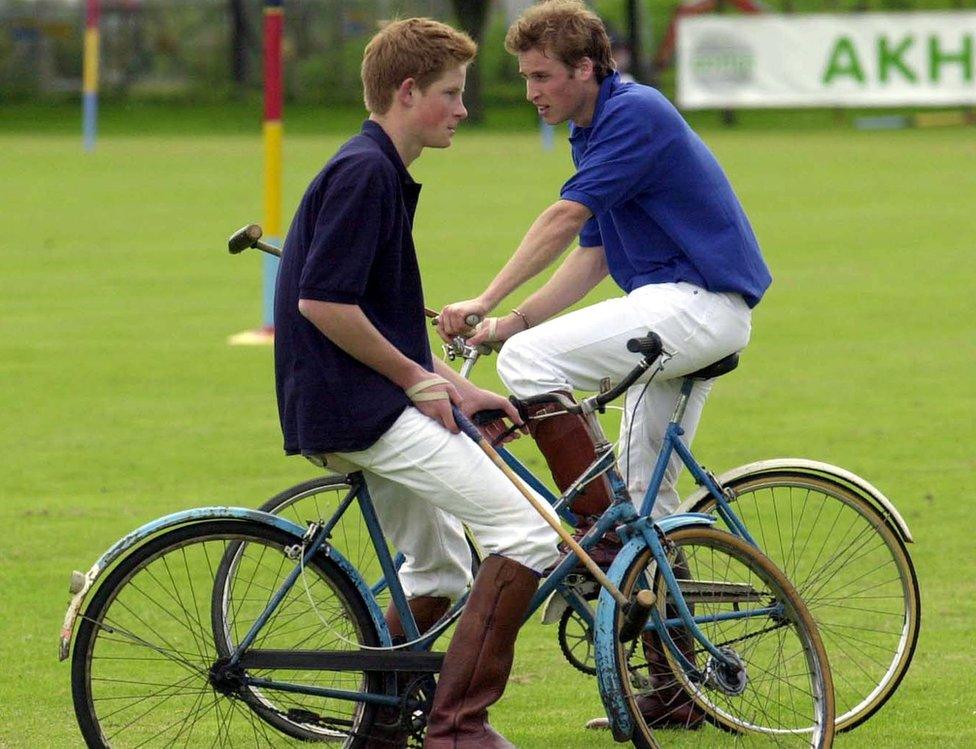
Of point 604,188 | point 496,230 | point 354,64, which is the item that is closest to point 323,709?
point 604,188

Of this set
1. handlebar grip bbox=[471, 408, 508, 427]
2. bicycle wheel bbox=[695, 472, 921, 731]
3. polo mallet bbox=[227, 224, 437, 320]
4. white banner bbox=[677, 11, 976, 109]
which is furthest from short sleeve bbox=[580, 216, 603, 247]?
white banner bbox=[677, 11, 976, 109]

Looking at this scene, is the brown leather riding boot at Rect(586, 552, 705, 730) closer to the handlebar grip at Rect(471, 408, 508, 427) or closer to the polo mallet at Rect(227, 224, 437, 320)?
the handlebar grip at Rect(471, 408, 508, 427)

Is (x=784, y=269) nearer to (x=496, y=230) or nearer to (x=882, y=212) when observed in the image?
(x=496, y=230)

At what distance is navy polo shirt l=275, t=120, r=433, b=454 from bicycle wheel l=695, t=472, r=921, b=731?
1267 mm

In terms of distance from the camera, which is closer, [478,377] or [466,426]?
[466,426]

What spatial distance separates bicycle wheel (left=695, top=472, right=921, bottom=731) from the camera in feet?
19.5

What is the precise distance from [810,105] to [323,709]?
128 feet

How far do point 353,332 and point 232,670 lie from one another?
0.89 m

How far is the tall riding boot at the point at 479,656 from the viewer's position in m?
4.96

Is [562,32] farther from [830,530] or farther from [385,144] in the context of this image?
[830,530]

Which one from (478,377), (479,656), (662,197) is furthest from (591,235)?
(478,377)

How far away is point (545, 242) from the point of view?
5703 mm

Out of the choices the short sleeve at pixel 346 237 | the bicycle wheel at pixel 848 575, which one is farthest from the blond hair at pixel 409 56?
the bicycle wheel at pixel 848 575

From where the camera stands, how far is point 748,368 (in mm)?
13047
